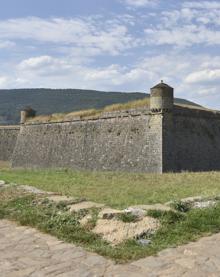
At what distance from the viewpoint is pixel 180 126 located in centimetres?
2070

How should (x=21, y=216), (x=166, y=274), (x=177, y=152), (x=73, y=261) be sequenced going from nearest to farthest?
(x=166, y=274), (x=73, y=261), (x=21, y=216), (x=177, y=152)

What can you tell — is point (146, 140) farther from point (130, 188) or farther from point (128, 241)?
point (128, 241)

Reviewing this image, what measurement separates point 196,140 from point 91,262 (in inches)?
706

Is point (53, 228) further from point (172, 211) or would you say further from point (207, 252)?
point (207, 252)

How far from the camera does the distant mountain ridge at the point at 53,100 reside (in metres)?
89.8

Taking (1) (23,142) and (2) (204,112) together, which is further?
(1) (23,142)

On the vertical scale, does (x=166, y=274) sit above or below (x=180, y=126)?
below

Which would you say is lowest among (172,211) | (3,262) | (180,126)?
(3,262)

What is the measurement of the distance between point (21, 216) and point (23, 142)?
25.1 m

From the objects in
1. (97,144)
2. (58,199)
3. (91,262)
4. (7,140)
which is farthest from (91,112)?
(91,262)

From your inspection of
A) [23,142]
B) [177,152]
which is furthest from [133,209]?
[23,142]

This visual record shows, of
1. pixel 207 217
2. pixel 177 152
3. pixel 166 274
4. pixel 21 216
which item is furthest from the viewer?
pixel 177 152

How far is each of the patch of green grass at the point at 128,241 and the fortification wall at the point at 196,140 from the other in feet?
44.9

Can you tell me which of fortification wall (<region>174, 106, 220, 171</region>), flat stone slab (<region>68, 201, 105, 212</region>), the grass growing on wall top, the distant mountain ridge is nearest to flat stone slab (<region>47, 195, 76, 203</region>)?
flat stone slab (<region>68, 201, 105, 212</region>)
